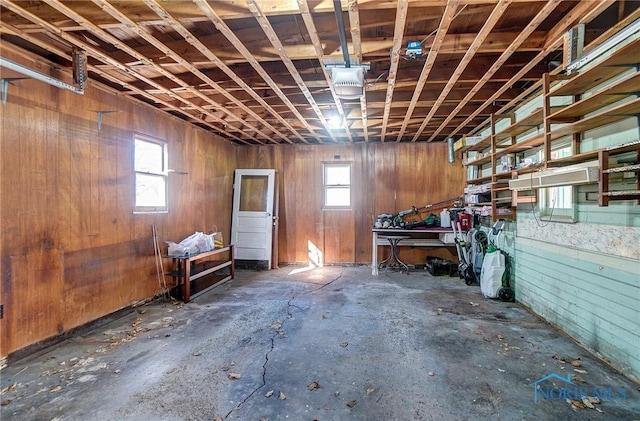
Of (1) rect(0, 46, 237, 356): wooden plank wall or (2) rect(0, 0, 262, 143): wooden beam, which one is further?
(1) rect(0, 46, 237, 356): wooden plank wall

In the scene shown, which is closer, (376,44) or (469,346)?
(376,44)

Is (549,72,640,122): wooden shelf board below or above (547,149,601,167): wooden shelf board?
above

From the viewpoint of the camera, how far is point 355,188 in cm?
619

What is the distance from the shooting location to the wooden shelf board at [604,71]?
1.90 m

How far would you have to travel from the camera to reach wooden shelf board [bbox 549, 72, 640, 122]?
1.91m

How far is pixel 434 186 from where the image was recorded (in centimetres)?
598

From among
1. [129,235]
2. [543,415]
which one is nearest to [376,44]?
[543,415]

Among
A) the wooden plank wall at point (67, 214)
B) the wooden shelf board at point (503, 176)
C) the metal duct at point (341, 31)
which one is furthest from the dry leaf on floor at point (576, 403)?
the wooden plank wall at point (67, 214)

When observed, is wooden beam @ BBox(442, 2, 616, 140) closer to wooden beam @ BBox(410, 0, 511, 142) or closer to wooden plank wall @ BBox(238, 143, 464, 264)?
wooden beam @ BBox(410, 0, 511, 142)

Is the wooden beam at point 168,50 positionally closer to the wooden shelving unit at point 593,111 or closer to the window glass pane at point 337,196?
the window glass pane at point 337,196

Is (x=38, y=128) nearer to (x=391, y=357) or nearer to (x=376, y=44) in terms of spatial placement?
(x=376, y=44)

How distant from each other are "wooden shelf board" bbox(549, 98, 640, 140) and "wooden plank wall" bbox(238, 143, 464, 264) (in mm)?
3219

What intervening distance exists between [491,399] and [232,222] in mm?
5221

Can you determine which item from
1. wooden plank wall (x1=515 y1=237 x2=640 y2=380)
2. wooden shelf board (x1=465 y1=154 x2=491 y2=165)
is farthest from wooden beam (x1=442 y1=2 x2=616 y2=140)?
wooden plank wall (x1=515 y1=237 x2=640 y2=380)
